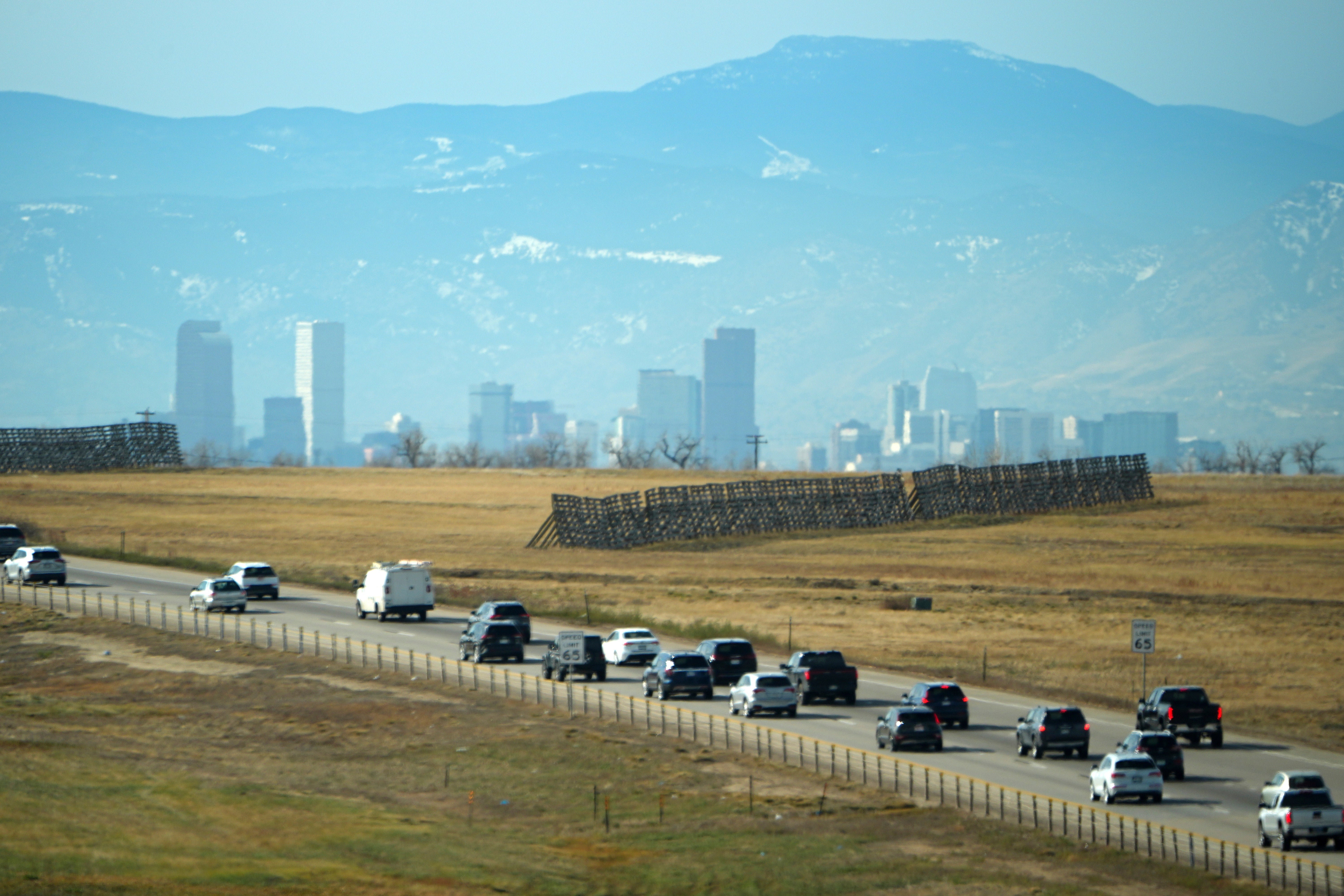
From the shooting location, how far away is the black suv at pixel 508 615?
197 feet

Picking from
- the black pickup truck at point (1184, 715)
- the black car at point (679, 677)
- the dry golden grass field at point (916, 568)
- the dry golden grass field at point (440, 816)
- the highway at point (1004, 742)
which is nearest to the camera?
the dry golden grass field at point (440, 816)

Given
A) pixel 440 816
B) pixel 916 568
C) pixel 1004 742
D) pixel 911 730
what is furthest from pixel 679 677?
pixel 916 568

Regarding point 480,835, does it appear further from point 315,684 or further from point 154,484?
point 154,484

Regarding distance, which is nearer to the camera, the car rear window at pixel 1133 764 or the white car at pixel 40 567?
the car rear window at pixel 1133 764

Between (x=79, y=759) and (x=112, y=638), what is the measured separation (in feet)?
81.8

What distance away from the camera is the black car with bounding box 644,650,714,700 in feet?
161

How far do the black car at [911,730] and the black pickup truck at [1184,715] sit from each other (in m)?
5.96

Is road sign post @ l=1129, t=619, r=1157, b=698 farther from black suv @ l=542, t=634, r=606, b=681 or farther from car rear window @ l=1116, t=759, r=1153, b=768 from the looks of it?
black suv @ l=542, t=634, r=606, b=681

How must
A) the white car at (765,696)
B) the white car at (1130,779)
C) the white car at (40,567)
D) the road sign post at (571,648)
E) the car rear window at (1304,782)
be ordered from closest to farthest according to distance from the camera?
the car rear window at (1304,782)
the white car at (1130,779)
the white car at (765,696)
the road sign post at (571,648)
the white car at (40,567)

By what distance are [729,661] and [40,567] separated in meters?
41.0

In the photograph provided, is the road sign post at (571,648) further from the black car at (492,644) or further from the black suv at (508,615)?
the black suv at (508,615)

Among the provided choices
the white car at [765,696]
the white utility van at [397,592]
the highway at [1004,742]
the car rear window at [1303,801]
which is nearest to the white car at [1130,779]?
the highway at [1004,742]

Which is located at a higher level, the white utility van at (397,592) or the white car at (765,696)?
the white utility van at (397,592)

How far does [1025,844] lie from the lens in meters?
31.9
